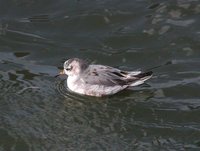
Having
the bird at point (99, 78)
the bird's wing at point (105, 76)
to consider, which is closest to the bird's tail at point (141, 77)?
the bird at point (99, 78)

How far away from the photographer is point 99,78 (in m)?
12.1

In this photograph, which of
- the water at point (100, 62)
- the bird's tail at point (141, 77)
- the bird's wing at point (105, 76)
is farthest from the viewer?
the bird's wing at point (105, 76)

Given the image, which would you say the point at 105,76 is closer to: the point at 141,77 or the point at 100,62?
the point at 141,77

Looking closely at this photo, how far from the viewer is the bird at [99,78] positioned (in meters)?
12.0

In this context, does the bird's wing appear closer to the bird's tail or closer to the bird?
the bird

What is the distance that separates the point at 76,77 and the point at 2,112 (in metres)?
1.69

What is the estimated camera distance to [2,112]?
1127cm

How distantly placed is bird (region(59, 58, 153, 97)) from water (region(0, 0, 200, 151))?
14 cm

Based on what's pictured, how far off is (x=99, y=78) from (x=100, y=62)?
3.92 feet

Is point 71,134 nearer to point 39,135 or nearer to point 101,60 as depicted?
point 39,135

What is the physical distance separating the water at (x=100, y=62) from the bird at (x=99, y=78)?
0.14m

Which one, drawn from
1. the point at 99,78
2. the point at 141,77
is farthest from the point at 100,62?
the point at 141,77

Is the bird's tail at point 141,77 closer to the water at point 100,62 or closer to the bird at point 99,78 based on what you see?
the bird at point 99,78

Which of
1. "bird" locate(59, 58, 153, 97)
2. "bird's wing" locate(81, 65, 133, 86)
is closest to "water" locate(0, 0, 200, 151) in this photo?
"bird" locate(59, 58, 153, 97)
